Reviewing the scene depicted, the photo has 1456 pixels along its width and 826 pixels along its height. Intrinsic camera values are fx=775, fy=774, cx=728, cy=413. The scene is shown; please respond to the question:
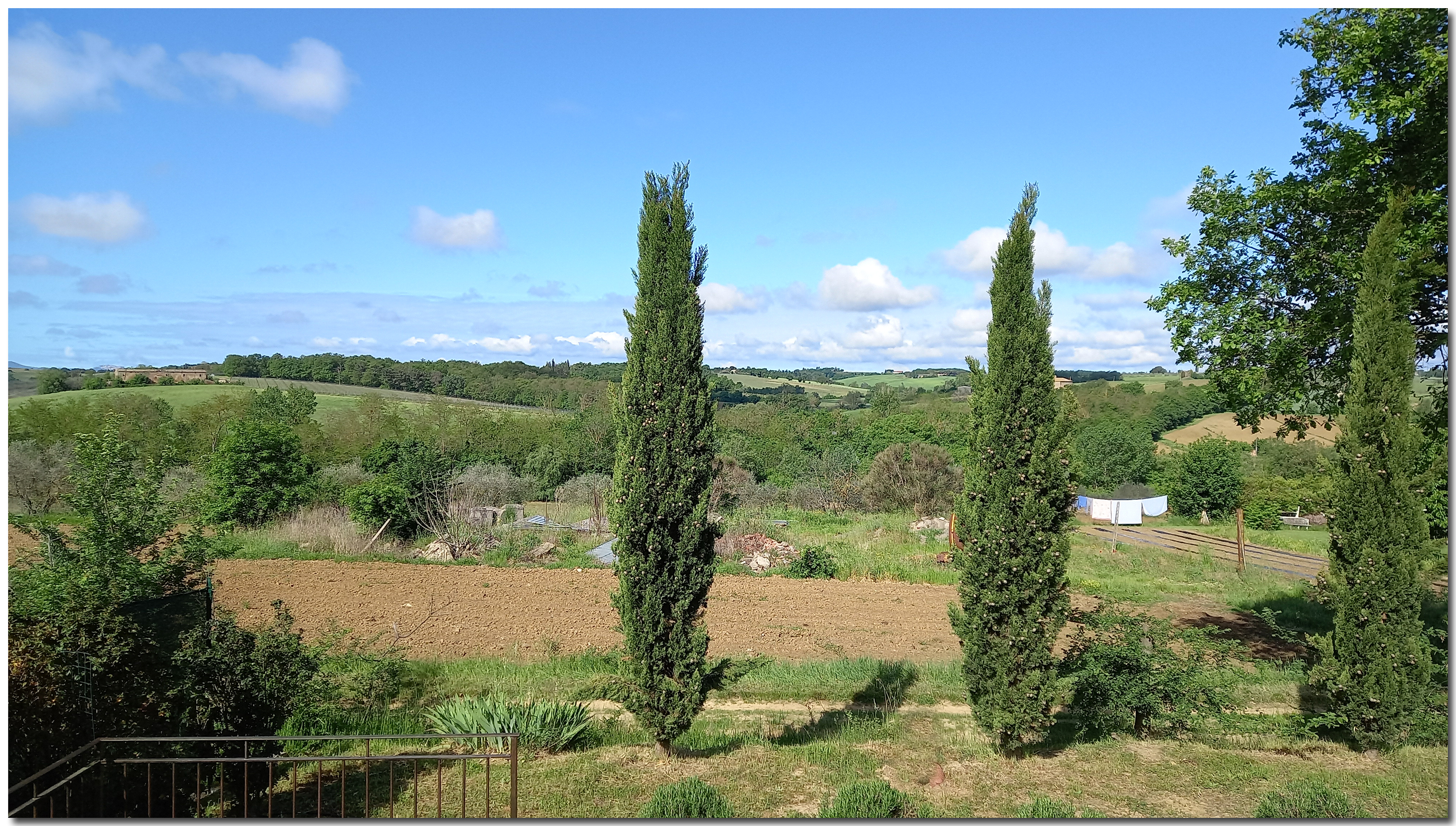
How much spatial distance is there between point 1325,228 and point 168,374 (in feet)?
198

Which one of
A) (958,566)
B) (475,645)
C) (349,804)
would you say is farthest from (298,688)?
(958,566)

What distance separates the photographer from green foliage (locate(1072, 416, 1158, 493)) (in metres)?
47.4

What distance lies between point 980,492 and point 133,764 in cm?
Result: 638

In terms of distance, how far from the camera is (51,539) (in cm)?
675

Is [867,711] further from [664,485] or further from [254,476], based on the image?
[254,476]

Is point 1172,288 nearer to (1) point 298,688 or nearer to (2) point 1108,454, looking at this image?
(1) point 298,688

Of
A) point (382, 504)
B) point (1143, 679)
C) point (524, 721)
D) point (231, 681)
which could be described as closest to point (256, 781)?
point (231, 681)

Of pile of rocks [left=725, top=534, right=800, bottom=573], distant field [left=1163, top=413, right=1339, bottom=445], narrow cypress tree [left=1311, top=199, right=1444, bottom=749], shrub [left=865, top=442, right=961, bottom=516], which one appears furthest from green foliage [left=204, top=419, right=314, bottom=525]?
distant field [left=1163, top=413, right=1339, bottom=445]

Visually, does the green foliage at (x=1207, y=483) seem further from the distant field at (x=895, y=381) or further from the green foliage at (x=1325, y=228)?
the distant field at (x=895, y=381)

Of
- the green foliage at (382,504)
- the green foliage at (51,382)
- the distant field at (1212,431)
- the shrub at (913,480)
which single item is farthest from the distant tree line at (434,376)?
the distant field at (1212,431)

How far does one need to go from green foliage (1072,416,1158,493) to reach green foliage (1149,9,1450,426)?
3984cm

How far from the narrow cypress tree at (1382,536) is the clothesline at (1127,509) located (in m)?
30.8

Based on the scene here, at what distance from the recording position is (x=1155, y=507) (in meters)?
38.8

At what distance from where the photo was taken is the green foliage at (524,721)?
6617 mm
